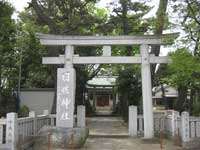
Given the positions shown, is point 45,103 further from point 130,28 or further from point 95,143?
point 95,143

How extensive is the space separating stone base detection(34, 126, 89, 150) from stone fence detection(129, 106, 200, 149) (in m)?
4.41

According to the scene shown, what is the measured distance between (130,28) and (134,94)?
5.26m

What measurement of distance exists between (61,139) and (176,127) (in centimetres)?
580

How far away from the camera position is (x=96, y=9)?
112 feet

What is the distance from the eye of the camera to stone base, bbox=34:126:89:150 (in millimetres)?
13863

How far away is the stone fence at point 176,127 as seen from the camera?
48.3 ft

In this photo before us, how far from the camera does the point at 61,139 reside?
45.9ft

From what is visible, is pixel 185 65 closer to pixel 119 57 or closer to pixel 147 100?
pixel 147 100

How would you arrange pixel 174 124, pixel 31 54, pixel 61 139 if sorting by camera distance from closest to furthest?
pixel 61 139 → pixel 174 124 → pixel 31 54

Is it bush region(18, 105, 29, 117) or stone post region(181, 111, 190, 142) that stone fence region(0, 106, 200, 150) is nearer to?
stone post region(181, 111, 190, 142)

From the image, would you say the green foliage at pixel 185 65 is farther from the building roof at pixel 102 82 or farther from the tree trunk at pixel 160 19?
the building roof at pixel 102 82

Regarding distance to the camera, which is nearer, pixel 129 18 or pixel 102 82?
pixel 129 18

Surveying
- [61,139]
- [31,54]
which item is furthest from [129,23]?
[61,139]

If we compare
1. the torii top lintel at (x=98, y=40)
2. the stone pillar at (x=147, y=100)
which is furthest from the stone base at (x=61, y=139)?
the torii top lintel at (x=98, y=40)
